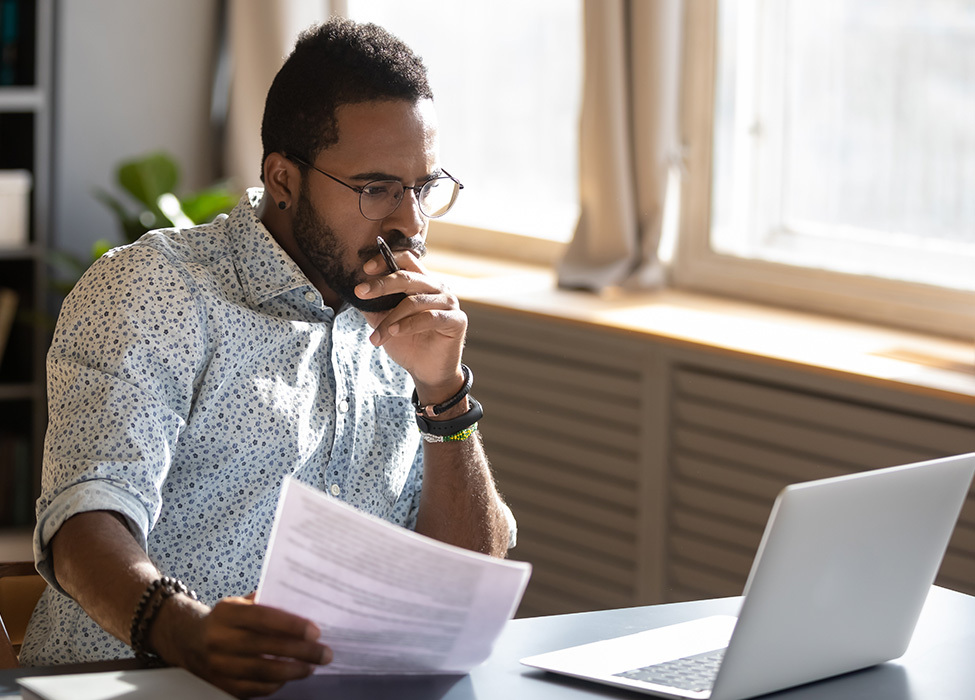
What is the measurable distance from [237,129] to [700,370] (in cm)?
184

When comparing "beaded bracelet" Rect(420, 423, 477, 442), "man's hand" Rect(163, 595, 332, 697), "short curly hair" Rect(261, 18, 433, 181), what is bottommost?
"beaded bracelet" Rect(420, 423, 477, 442)

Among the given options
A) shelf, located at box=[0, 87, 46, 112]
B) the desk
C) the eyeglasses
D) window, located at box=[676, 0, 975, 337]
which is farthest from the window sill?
shelf, located at box=[0, 87, 46, 112]

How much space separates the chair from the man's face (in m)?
0.53

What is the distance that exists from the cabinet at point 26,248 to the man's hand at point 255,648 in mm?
2605

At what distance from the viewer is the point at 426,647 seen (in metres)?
1.08

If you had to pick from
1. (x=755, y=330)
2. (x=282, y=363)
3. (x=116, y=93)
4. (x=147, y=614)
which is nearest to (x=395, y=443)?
(x=282, y=363)

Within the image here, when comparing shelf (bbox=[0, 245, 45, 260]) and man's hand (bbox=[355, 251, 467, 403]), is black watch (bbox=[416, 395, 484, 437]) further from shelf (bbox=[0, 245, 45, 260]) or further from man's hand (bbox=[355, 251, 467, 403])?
shelf (bbox=[0, 245, 45, 260])

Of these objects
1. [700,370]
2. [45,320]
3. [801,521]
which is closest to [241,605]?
[801,521]

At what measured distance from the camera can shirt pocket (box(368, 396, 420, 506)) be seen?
1688mm

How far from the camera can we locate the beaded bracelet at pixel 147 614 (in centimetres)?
114

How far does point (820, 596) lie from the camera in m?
1.12

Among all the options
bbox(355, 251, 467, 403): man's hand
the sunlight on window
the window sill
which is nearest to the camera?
bbox(355, 251, 467, 403): man's hand

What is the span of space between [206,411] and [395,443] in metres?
0.30

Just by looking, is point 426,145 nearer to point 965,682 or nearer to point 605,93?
point 965,682
